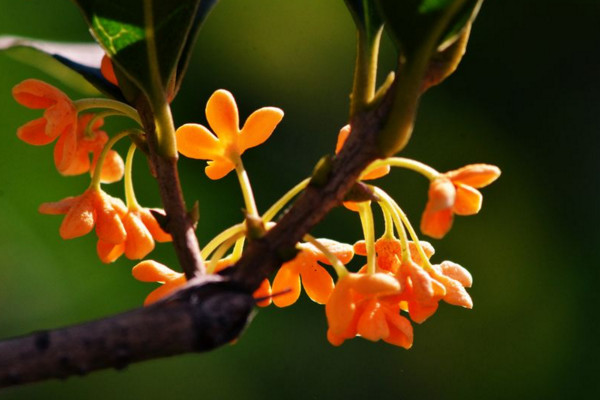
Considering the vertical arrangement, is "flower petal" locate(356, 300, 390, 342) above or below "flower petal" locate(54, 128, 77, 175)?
below

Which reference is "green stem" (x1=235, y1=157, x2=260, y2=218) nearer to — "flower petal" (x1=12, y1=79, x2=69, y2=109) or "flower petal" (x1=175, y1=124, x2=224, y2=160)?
"flower petal" (x1=175, y1=124, x2=224, y2=160)

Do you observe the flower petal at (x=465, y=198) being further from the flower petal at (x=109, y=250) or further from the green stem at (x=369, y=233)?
the flower petal at (x=109, y=250)

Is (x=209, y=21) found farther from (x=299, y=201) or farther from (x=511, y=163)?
(x=299, y=201)

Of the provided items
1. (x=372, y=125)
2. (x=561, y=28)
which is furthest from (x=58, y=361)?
(x=561, y=28)

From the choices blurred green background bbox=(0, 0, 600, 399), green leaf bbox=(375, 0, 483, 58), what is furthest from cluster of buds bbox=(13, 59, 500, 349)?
blurred green background bbox=(0, 0, 600, 399)

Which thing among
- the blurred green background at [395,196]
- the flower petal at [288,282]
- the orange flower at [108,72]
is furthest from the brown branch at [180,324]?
the blurred green background at [395,196]

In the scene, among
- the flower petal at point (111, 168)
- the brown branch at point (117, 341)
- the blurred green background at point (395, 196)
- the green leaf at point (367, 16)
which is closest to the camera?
the brown branch at point (117, 341)

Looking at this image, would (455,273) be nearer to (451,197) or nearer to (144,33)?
(451,197)
